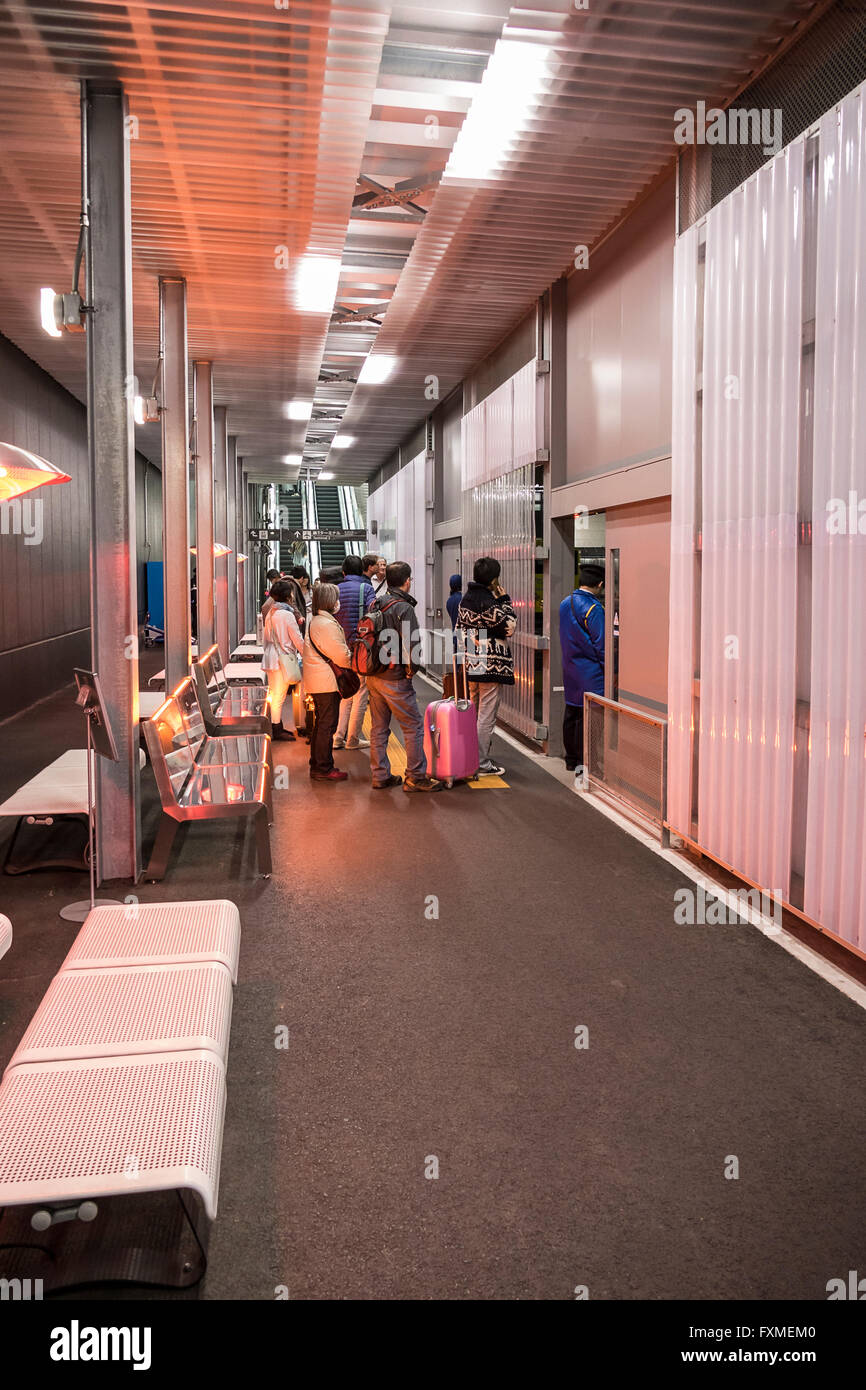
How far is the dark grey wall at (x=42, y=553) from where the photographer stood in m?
12.9

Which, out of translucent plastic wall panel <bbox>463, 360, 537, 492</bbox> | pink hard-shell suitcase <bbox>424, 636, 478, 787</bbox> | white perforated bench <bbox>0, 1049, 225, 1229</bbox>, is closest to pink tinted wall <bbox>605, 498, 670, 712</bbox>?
pink hard-shell suitcase <bbox>424, 636, 478, 787</bbox>

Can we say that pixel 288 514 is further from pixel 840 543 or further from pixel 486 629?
pixel 840 543

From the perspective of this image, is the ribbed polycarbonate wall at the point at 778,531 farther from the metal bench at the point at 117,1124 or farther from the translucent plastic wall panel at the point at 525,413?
the translucent plastic wall panel at the point at 525,413

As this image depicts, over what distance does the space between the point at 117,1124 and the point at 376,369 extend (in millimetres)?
12864

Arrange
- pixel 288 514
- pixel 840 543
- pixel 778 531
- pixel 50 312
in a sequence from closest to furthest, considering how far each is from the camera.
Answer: pixel 840 543, pixel 778 531, pixel 50 312, pixel 288 514

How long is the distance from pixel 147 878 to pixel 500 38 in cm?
507

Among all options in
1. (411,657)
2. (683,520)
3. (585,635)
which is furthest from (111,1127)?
(585,635)

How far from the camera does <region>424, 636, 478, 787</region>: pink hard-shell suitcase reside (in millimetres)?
8211

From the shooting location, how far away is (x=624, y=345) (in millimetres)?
8070

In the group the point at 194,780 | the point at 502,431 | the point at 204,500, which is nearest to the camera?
the point at 194,780

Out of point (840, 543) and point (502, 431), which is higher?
point (502, 431)

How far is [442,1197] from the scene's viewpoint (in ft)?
9.27

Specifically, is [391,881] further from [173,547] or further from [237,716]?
[173,547]
